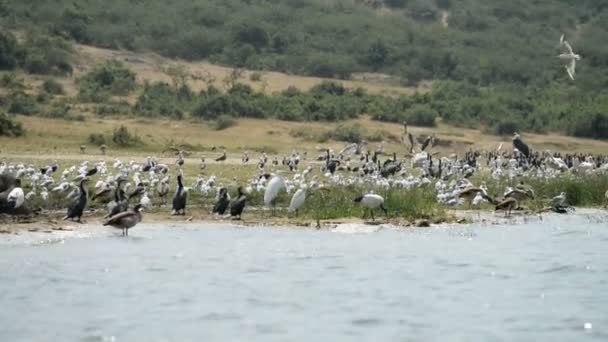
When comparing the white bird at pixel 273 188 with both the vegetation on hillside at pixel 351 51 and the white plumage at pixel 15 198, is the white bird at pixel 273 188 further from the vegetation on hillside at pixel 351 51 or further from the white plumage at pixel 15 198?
the vegetation on hillside at pixel 351 51

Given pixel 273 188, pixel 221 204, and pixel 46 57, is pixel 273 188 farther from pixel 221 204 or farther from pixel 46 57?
pixel 46 57

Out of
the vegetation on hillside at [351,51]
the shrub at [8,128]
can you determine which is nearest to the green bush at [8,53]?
the vegetation on hillside at [351,51]

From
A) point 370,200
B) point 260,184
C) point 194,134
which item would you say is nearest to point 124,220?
point 370,200

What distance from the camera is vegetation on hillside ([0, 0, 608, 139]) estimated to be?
44625 millimetres

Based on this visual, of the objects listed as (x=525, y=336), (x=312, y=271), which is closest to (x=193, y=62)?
(x=312, y=271)

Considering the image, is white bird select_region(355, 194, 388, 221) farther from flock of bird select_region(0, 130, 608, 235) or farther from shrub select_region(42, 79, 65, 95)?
shrub select_region(42, 79, 65, 95)

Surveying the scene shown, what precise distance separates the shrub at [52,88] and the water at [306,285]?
2382 centimetres

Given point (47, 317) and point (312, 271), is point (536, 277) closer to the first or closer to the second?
point (312, 271)

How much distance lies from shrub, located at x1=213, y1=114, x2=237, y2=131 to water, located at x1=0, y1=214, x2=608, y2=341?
66.0 ft

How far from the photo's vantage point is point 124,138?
3481 cm

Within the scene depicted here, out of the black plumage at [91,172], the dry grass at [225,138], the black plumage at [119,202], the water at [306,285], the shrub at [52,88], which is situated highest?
the shrub at [52,88]

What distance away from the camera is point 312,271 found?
53.0 feet

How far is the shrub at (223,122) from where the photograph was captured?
1581 inches

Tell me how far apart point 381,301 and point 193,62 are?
41.8m
